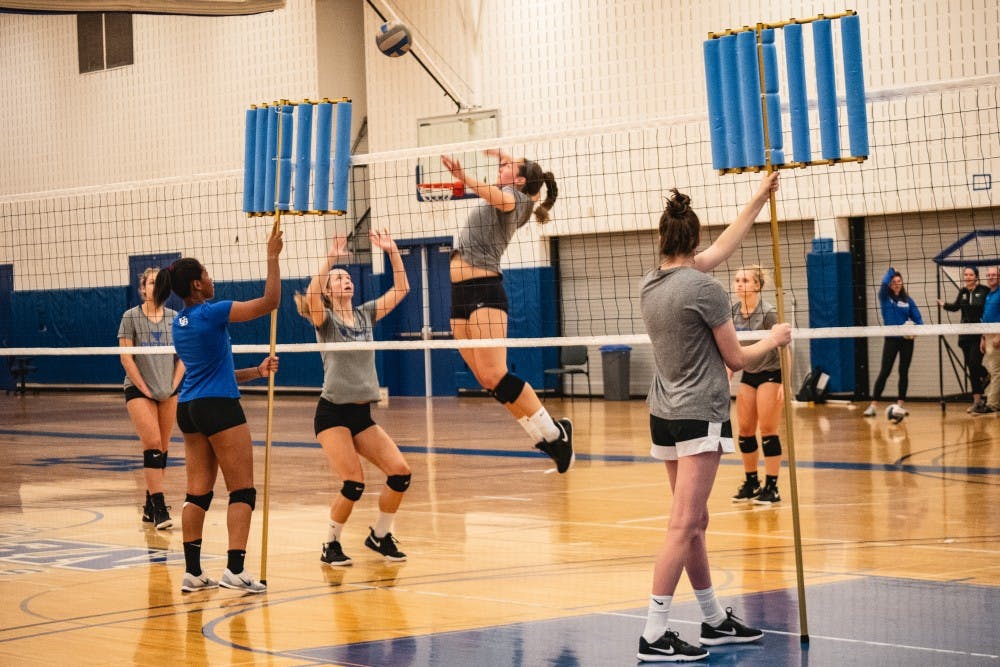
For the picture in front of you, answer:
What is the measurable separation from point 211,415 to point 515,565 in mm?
2166

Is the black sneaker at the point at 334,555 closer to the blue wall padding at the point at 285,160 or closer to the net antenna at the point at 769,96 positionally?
the blue wall padding at the point at 285,160

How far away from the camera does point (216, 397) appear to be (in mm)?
7434

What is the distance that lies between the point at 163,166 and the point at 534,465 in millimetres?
17360

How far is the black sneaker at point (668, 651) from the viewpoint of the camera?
18.5 feet

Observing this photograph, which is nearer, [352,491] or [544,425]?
[352,491]

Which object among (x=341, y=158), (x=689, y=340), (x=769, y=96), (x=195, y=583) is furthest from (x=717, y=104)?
(x=195, y=583)

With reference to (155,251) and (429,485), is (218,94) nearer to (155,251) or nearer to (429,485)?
(155,251)

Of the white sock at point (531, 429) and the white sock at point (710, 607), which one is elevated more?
the white sock at point (531, 429)

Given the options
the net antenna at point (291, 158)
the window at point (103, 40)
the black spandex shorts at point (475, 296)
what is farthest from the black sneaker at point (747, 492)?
the window at point (103, 40)

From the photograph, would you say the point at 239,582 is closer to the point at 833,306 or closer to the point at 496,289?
the point at 496,289

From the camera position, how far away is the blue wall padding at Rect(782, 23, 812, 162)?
21.6 ft

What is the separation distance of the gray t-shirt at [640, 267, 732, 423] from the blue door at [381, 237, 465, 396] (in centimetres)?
1866

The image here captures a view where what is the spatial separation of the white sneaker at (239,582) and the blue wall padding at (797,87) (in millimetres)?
3697

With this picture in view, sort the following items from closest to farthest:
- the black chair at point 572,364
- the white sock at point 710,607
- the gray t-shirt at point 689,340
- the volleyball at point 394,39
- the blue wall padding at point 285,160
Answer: the gray t-shirt at point 689,340
the white sock at point 710,607
the blue wall padding at point 285,160
the volleyball at point 394,39
the black chair at point 572,364
